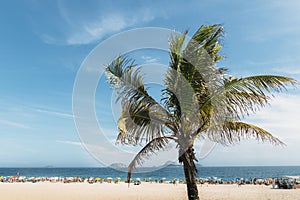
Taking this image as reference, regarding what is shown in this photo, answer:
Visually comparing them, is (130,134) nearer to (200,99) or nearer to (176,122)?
(176,122)

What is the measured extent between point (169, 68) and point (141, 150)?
2.44 metres

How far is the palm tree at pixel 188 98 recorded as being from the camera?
7109 millimetres

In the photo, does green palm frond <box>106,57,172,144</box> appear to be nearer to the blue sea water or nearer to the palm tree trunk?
the palm tree trunk

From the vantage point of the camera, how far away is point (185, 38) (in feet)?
24.5

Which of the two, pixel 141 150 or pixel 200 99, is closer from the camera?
pixel 200 99

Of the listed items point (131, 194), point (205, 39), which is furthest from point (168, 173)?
point (205, 39)

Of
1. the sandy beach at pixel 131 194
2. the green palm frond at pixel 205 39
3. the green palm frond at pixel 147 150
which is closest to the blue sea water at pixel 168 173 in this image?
the sandy beach at pixel 131 194

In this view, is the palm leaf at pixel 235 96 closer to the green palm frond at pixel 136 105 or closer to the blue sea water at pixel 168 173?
the green palm frond at pixel 136 105

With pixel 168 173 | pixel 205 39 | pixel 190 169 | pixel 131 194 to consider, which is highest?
pixel 205 39

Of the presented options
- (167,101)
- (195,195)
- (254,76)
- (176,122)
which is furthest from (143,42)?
(195,195)

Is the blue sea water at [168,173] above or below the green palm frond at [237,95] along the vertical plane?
below

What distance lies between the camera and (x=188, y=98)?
719 cm

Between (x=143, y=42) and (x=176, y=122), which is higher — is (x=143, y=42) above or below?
above

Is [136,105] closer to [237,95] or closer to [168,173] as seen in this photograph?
[237,95]
